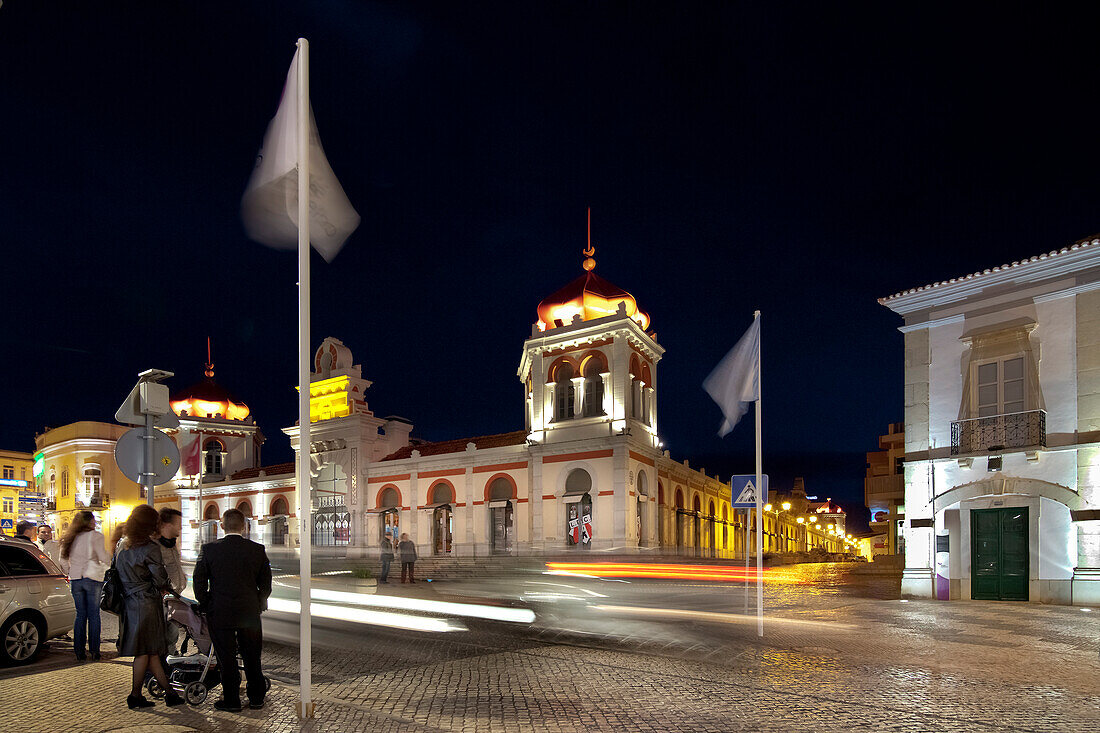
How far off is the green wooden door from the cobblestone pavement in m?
6.31

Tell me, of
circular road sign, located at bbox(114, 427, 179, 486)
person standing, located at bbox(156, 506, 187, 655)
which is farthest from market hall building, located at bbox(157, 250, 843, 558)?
person standing, located at bbox(156, 506, 187, 655)

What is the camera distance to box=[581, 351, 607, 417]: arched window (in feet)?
110

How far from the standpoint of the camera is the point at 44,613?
1026 centimetres

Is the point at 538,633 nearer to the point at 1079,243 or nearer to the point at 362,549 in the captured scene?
the point at 1079,243

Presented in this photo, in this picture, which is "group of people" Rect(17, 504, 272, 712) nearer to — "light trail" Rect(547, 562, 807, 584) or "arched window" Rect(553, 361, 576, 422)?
"light trail" Rect(547, 562, 807, 584)

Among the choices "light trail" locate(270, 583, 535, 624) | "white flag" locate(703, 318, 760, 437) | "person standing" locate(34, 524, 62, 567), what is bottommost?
"light trail" locate(270, 583, 535, 624)

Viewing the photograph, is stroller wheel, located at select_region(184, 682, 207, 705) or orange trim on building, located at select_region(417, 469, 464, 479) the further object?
orange trim on building, located at select_region(417, 469, 464, 479)

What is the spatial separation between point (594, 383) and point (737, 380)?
2018 cm

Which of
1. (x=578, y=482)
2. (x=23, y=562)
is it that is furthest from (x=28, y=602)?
(x=578, y=482)

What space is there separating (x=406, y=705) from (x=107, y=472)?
2401 inches

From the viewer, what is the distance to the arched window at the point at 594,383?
33.4 metres

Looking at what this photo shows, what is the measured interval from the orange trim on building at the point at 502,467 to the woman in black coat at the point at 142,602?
27.6 meters

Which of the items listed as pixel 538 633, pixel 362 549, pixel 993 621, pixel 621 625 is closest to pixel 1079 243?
pixel 993 621

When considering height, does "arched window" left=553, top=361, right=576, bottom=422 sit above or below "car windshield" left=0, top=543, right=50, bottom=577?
above
